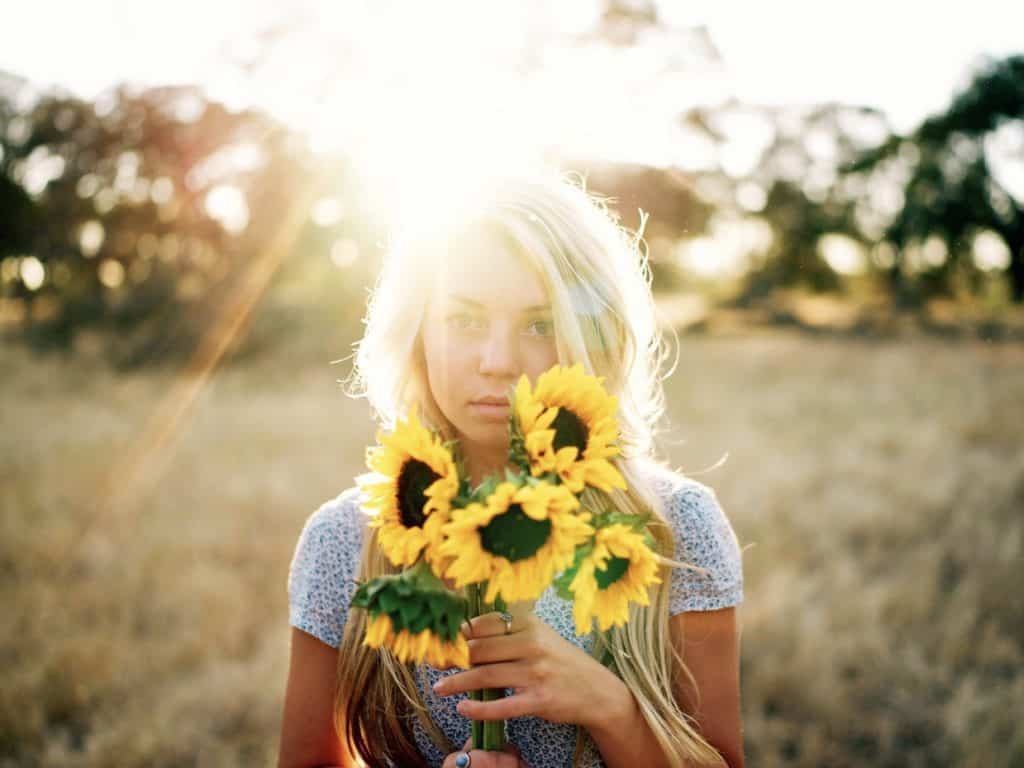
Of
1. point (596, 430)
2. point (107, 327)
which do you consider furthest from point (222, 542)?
point (107, 327)

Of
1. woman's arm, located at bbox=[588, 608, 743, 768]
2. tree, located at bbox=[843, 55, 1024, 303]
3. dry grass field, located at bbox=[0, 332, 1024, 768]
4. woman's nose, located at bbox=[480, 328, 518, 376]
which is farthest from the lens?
tree, located at bbox=[843, 55, 1024, 303]

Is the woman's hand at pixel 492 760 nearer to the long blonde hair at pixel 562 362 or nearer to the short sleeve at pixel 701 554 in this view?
the long blonde hair at pixel 562 362

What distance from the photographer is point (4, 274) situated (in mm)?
13281

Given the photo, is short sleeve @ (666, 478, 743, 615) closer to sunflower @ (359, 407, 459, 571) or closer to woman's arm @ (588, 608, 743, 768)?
woman's arm @ (588, 608, 743, 768)

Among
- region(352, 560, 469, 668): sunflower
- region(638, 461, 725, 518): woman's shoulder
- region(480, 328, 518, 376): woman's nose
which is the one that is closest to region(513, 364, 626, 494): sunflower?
region(352, 560, 469, 668): sunflower

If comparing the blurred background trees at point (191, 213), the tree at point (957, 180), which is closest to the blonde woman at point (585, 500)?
the blurred background trees at point (191, 213)

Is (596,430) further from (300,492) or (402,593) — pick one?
(300,492)

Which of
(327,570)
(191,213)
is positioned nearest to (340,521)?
(327,570)

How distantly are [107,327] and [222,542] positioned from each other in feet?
33.4

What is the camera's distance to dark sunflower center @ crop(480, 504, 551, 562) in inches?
38.6

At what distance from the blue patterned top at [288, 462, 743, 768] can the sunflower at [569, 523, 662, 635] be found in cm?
68

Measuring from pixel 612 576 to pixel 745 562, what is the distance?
4.95 metres

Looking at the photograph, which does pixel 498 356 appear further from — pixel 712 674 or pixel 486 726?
pixel 712 674

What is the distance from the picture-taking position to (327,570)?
1.92 m
